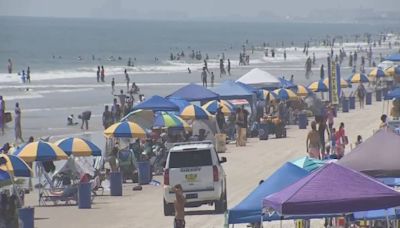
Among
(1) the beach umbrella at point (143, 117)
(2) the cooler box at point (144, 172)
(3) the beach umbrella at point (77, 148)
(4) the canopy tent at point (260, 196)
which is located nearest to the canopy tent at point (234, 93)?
(1) the beach umbrella at point (143, 117)

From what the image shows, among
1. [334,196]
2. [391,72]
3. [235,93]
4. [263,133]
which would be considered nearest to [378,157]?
[334,196]

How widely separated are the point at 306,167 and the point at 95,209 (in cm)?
844

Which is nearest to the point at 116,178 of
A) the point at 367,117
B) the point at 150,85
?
the point at 367,117

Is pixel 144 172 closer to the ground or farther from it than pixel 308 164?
closer to the ground

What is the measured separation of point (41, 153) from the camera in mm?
21328

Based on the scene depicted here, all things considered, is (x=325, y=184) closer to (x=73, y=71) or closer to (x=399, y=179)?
(x=399, y=179)

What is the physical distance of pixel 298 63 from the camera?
96.2 meters

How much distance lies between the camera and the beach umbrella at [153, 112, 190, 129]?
2817 cm

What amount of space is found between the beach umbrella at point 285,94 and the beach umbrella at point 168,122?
32.3 feet

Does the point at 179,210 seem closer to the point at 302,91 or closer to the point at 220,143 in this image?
the point at 220,143

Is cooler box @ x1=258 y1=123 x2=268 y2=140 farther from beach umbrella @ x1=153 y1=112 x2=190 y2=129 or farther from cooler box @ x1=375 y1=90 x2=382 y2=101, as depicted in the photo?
cooler box @ x1=375 y1=90 x2=382 y2=101

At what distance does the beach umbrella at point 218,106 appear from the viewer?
1282 inches

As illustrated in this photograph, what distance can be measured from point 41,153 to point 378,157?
9966 millimetres

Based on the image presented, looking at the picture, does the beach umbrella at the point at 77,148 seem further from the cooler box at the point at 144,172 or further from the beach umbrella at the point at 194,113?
the beach umbrella at the point at 194,113
